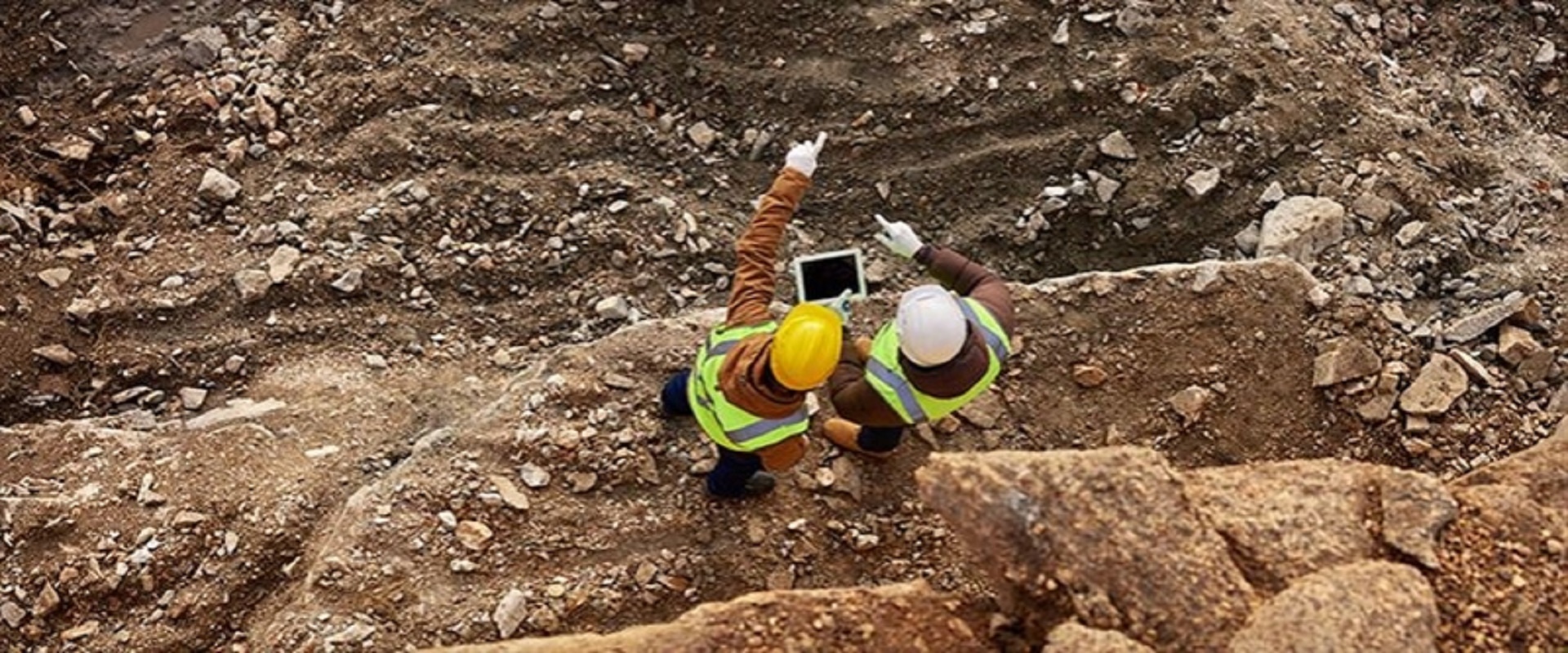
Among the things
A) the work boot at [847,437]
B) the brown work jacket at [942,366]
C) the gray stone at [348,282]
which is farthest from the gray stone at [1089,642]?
the gray stone at [348,282]

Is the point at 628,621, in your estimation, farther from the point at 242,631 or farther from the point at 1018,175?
the point at 1018,175

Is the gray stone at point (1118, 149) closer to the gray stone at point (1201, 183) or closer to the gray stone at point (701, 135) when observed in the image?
the gray stone at point (1201, 183)

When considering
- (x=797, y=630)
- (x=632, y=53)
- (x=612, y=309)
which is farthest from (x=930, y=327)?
(x=632, y=53)

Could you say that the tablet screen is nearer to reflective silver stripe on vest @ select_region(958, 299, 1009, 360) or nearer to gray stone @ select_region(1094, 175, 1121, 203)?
reflective silver stripe on vest @ select_region(958, 299, 1009, 360)

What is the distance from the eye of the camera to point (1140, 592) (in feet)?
11.4

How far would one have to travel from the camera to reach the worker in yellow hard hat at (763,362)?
3738 mm

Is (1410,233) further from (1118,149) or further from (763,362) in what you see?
(763,362)

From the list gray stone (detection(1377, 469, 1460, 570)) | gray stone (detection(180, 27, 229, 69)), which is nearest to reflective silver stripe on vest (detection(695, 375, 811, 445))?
gray stone (detection(1377, 469, 1460, 570))

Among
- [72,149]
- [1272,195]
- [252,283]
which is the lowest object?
[1272,195]

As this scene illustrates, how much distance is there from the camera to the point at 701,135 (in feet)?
19.9

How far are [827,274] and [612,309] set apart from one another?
149 cm

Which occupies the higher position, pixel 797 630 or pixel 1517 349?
pixel 797 630

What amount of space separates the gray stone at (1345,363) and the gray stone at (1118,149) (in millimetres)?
1266

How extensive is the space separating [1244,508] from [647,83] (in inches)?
133
